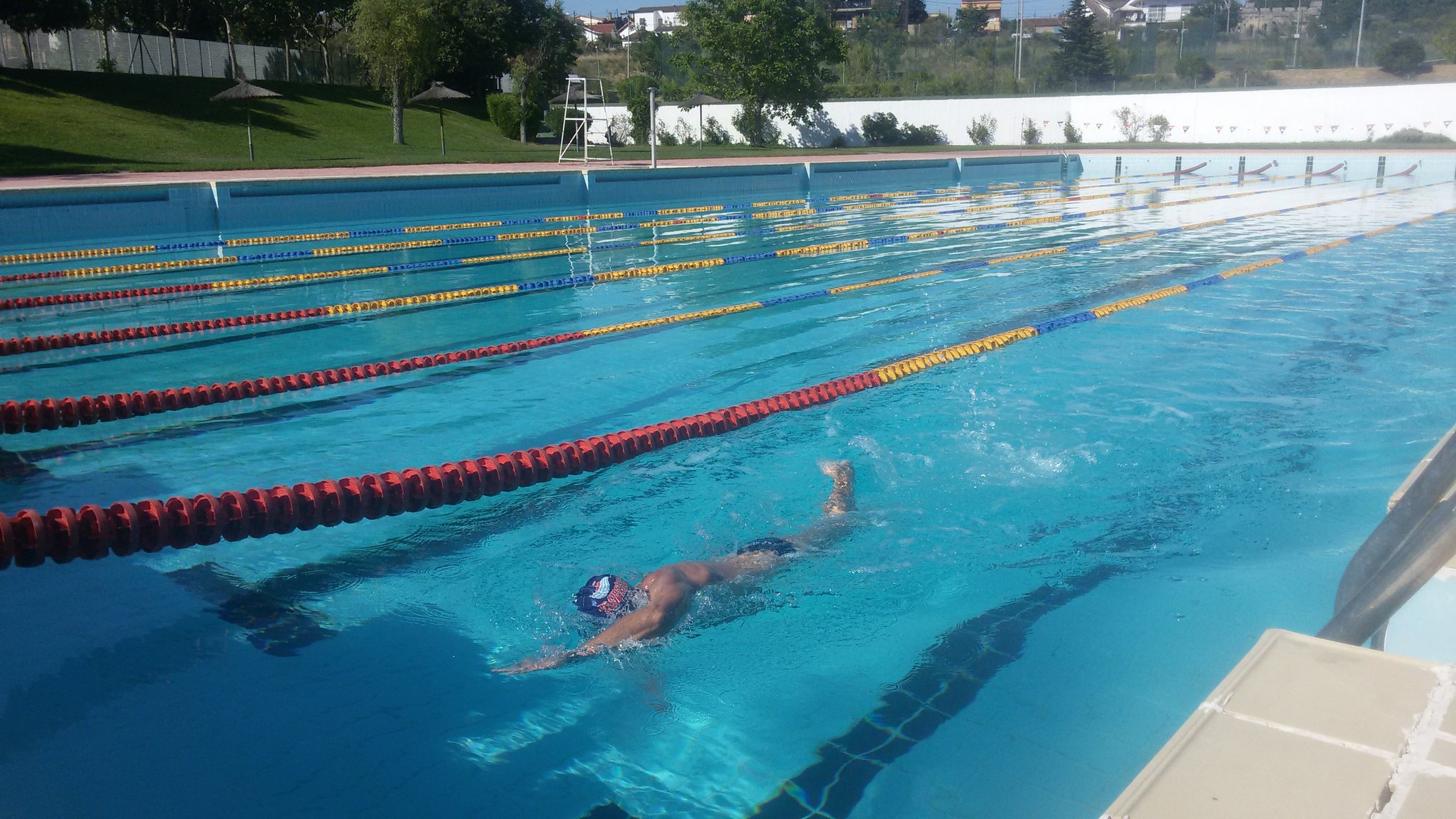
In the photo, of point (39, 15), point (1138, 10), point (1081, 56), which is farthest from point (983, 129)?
point (1138, 10)

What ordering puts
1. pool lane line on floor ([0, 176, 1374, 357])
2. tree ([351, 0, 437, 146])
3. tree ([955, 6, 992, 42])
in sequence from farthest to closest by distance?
tree ([955, 6, 992, 42]) → tree ([351, 0, 437, 146]) → pool lane line on floor ([0, 176, 1374, 357])

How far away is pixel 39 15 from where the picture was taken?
25.1m

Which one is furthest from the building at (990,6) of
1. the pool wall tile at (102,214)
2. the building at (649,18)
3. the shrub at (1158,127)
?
the pool wall tile at (102,214)

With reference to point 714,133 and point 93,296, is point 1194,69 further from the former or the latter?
point 93,296

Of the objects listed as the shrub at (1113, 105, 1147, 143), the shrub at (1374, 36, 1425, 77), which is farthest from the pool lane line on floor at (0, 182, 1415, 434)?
the shrub at (1374, 36, 1425, 77)

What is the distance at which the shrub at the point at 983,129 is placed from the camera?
39.6 meters

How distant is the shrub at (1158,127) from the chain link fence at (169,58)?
28332 mm

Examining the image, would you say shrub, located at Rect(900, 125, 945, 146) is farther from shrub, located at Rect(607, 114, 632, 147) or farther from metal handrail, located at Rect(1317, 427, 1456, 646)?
metal handrail, located at Rect(1317, 427, 1456, 646)

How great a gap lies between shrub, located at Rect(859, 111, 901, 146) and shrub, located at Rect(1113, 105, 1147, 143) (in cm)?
804

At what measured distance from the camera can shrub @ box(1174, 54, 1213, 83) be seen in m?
43.6

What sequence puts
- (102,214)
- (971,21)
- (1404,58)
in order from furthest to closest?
(971,21)
(1404,58)
(102,214)

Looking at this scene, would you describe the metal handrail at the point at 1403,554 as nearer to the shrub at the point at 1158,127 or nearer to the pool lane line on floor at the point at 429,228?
the pool lane line on floor at the point at 429,228

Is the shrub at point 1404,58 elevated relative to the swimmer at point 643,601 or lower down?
elevated

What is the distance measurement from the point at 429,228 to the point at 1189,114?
3130 cm
